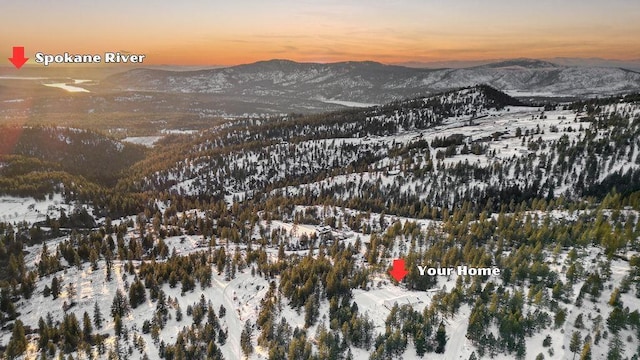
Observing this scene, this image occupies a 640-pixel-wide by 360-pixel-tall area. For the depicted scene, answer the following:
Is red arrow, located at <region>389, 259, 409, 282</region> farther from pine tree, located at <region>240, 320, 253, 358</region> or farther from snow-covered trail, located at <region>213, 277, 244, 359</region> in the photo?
snow-covered trail, located at <region>213, 277, 244, 359</region>

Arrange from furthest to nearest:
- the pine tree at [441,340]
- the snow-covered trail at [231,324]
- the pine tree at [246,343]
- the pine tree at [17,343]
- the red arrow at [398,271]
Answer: the red arrow at [398,271] → the snow-covered trail at [231,324] → the pine tree at [17,343] → the pine tree at [246,343] → the pine tree at [441,340]

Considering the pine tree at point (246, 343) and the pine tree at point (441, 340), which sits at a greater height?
the pine tree at point (441, 340)

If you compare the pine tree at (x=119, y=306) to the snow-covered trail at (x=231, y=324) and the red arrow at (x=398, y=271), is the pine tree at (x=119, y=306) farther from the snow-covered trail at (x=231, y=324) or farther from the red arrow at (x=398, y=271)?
the red arrow at (x=398, y=271)

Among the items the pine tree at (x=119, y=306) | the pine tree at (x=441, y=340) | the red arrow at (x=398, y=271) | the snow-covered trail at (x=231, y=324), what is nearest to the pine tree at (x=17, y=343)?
the pine tree at (x=119, y=306)

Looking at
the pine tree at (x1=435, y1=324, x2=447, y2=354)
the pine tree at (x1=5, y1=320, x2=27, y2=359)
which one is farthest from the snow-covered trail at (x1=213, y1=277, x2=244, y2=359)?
the pine tree at (x1=5, y1=320, x2=27, y2=359)

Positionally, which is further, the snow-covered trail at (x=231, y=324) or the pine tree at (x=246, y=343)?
the snow-covered trail at (x=231, y=324)

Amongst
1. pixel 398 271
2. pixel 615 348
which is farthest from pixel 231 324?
pixel 615 348

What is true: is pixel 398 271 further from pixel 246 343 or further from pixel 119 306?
pixel 119 306

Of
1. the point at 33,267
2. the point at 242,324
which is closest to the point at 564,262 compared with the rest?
the point at 242,324

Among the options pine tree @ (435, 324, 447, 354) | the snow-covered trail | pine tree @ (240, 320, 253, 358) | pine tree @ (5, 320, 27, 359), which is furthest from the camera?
the snow-covered trail
